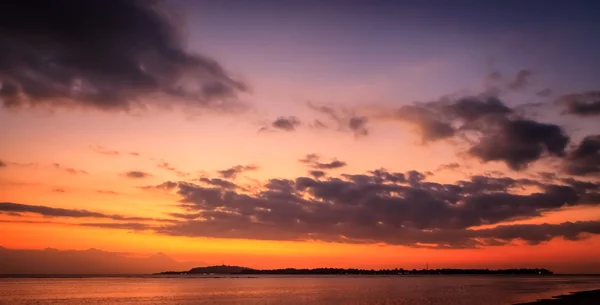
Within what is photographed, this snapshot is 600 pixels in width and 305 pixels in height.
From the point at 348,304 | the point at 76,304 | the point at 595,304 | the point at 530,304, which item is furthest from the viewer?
the point at 76,304

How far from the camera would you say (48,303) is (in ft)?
295

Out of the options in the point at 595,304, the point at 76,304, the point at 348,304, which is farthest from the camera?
the point at 76,304

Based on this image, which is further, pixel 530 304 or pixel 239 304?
pixel 239 304

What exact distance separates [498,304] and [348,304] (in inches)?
986

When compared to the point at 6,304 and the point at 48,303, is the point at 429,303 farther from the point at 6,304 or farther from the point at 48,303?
the point at 6,304

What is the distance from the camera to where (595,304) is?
70.9 meters

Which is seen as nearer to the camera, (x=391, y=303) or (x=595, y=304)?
(x=595, y=304)

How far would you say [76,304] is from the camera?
88812 mm

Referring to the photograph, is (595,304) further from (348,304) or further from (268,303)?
(268,303)

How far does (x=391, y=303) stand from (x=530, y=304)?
870 inches

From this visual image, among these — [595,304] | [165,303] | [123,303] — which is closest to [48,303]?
[123,303]

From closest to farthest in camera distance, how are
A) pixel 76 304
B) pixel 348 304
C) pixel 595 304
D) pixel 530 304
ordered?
pixel 595 304, pixel 530 304, pixel 348 304, pixel 76 304

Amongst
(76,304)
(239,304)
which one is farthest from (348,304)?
(76,304)

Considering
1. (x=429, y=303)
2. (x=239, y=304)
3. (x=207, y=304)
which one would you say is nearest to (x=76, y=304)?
(x=207, y=304)
